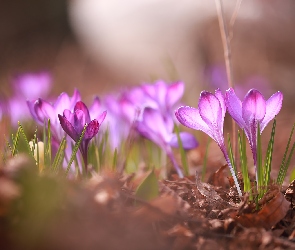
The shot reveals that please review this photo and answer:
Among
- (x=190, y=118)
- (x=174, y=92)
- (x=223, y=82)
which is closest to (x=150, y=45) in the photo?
(x=223, y=82)

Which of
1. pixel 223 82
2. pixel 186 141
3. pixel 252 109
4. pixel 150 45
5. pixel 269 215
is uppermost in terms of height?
pixel 150 45

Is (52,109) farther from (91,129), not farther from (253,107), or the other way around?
(253,107)

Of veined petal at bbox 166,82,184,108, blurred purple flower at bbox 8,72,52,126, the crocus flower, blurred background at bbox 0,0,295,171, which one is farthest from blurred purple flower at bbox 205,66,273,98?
the crocus flower

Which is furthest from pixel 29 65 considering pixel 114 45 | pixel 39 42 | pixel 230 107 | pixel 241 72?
pixel 230 107

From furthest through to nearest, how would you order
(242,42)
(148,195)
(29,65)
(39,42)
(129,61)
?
(39,42), (29,65), (129,61), (242,42), (148,195)

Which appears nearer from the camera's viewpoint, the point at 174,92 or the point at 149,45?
the point at 174,92

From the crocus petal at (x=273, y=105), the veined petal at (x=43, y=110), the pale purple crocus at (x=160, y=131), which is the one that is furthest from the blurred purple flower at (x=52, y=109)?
the crocus petal at (x=273, y=105)

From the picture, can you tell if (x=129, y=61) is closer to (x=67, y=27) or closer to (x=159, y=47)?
(x=159, y=47)
